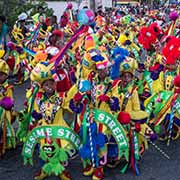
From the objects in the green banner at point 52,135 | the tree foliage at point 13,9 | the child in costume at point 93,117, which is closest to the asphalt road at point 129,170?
the child in costume at point 93,117

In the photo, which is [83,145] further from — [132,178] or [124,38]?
[124,38]

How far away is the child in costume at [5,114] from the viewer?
5.34 metres

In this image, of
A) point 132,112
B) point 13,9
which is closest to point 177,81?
point 132,112

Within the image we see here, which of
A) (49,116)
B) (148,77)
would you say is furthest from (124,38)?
(49,116)

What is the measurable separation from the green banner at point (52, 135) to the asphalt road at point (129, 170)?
48 cm

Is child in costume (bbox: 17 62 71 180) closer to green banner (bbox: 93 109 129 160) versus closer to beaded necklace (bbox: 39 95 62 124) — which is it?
beaded necklace (bbox: 39 95 62 124)

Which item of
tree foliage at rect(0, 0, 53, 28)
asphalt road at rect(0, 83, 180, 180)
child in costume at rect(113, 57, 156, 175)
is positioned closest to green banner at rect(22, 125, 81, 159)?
asphalt road at rect(0, 83, 180, 180)

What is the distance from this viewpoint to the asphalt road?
201 inches

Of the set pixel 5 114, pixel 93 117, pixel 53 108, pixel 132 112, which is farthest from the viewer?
pixel 5 114

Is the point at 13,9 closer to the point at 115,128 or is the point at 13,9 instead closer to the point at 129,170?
Answer: the point at 129,170

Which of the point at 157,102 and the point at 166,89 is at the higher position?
the point at 166,89

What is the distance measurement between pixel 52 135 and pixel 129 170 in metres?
1.18

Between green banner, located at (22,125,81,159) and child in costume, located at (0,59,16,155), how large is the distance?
2.29 ft

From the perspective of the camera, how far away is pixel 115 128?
15.9 ft
